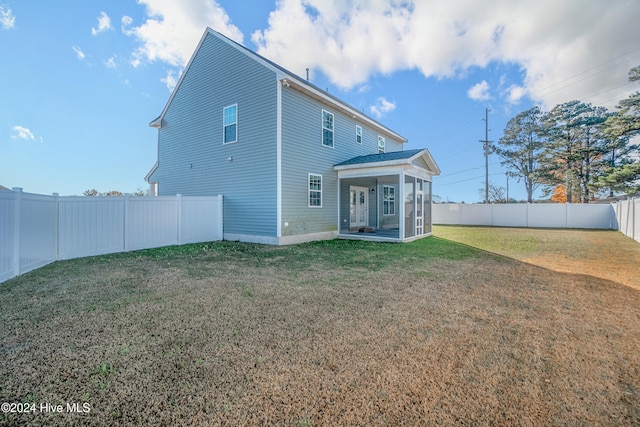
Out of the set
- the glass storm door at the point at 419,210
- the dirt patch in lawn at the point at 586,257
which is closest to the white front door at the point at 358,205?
the glass storm door at the point at 419,210

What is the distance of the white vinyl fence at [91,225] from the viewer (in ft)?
17.3

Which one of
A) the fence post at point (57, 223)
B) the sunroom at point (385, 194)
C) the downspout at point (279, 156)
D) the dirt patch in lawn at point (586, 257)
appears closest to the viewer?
the dirt patch in lawn at point (586, 257)

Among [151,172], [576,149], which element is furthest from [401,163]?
[576,149]

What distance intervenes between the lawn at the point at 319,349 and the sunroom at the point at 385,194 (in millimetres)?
5717

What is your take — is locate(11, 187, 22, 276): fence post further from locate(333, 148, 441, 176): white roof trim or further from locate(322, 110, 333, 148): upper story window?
locate(333, 148, 441, 176): white roof trim

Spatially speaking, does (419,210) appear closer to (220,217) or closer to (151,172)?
(220,217)

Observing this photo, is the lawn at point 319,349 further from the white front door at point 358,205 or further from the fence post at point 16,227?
the white front door at point 358,205

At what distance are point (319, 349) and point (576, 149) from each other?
28.7 m

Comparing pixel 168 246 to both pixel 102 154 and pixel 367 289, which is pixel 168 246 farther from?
pixel 102 154

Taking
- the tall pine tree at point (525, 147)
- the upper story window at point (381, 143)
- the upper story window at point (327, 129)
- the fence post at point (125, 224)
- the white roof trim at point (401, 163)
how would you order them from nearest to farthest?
the fence post at point (125, 224) → the white roof trim at point (401, 163) → the upper story window at point (327, 129) → the upper story window at point (381, 143) → the tall pine tree at point (525, 147)

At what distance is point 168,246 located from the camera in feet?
31.3

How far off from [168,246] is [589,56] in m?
26.2

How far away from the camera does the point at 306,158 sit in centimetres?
1073

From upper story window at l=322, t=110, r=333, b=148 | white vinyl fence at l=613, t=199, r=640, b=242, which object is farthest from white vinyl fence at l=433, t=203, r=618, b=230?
upper story window at l=322, t=110, r=333, b=148
